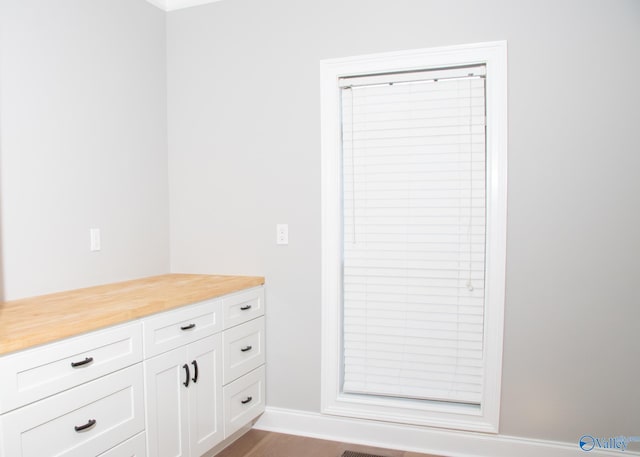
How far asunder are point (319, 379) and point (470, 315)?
94 cm

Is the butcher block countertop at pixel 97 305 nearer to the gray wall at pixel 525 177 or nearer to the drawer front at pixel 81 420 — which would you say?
the drawer front at pixel 81 420

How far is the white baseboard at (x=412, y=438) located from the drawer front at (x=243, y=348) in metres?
0.39

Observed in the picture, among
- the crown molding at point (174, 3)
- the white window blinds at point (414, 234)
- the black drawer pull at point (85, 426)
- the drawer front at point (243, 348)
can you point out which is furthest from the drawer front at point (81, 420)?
the crown molding at point (174, 3)

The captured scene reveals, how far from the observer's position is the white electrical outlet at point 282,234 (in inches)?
107

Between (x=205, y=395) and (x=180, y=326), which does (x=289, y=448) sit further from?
(x=180, y=326)

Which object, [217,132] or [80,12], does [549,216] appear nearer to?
[217,132]

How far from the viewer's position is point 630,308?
7.27ft

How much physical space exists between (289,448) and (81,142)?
1.96 metres

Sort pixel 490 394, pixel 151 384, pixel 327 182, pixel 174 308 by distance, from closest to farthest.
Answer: pixel 151 384, pixel 174 308, pixel 490 394, pixel 327 182

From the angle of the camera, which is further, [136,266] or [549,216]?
[136,266]

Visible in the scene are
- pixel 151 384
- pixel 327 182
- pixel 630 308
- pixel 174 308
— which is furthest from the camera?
pixel 327 182

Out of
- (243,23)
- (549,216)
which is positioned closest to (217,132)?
(243,23)

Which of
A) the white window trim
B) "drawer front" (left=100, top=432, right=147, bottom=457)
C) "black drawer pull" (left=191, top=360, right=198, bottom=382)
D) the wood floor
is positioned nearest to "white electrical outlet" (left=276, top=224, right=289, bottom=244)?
the white window trim

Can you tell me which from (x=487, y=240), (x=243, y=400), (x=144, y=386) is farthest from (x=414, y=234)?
(x=144, y=386)
